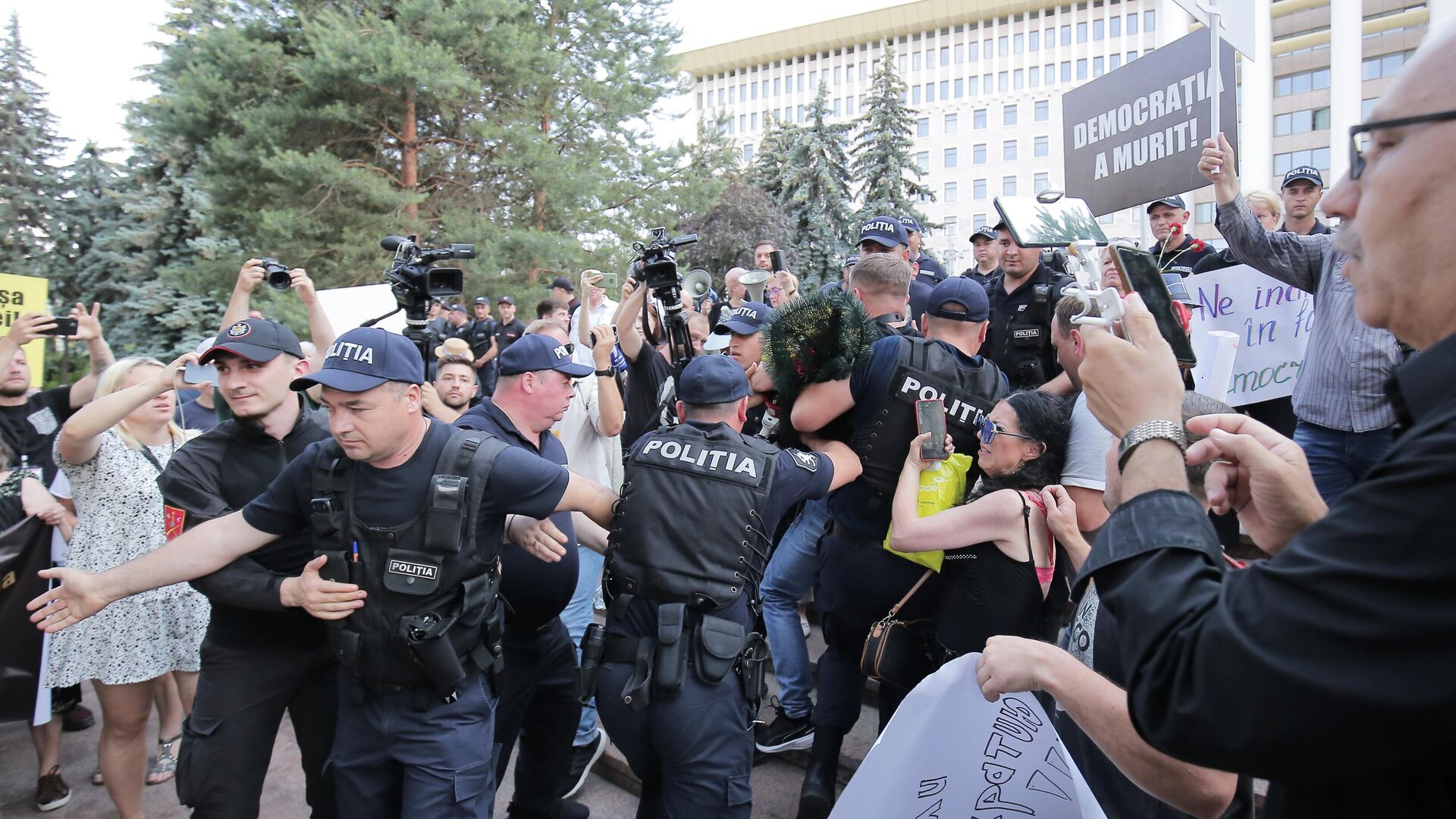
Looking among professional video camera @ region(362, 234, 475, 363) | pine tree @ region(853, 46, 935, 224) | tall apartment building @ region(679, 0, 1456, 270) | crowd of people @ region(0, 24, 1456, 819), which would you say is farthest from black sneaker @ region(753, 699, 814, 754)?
tall apartment building @ region(679, 0, 1456, 270)

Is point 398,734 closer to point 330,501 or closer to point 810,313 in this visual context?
point 330,501

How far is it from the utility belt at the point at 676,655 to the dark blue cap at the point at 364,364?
3.77 feet

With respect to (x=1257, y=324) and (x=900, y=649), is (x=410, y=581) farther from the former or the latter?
(x=1257, y=324)

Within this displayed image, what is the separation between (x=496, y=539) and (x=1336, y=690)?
105 inches

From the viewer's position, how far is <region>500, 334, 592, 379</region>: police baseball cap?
3906mm

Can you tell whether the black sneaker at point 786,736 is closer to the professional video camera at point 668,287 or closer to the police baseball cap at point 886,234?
the professional video camera at point 668,287

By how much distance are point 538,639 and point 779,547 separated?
144 cm

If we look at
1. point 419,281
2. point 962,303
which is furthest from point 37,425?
point 962,303

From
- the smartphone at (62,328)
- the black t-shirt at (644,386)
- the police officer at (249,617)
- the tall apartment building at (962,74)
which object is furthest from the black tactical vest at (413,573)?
the tall apartment building at (962,74)

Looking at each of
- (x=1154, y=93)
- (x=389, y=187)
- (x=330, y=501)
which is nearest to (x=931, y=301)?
(x=1154, y=93)

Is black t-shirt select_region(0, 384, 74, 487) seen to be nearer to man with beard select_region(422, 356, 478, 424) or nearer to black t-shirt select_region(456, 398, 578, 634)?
man with beard select_region(422, 356, 478, 424)

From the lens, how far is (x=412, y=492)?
9.61 feet

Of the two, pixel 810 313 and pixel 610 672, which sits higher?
pixel 810 313

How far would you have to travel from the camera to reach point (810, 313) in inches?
138
